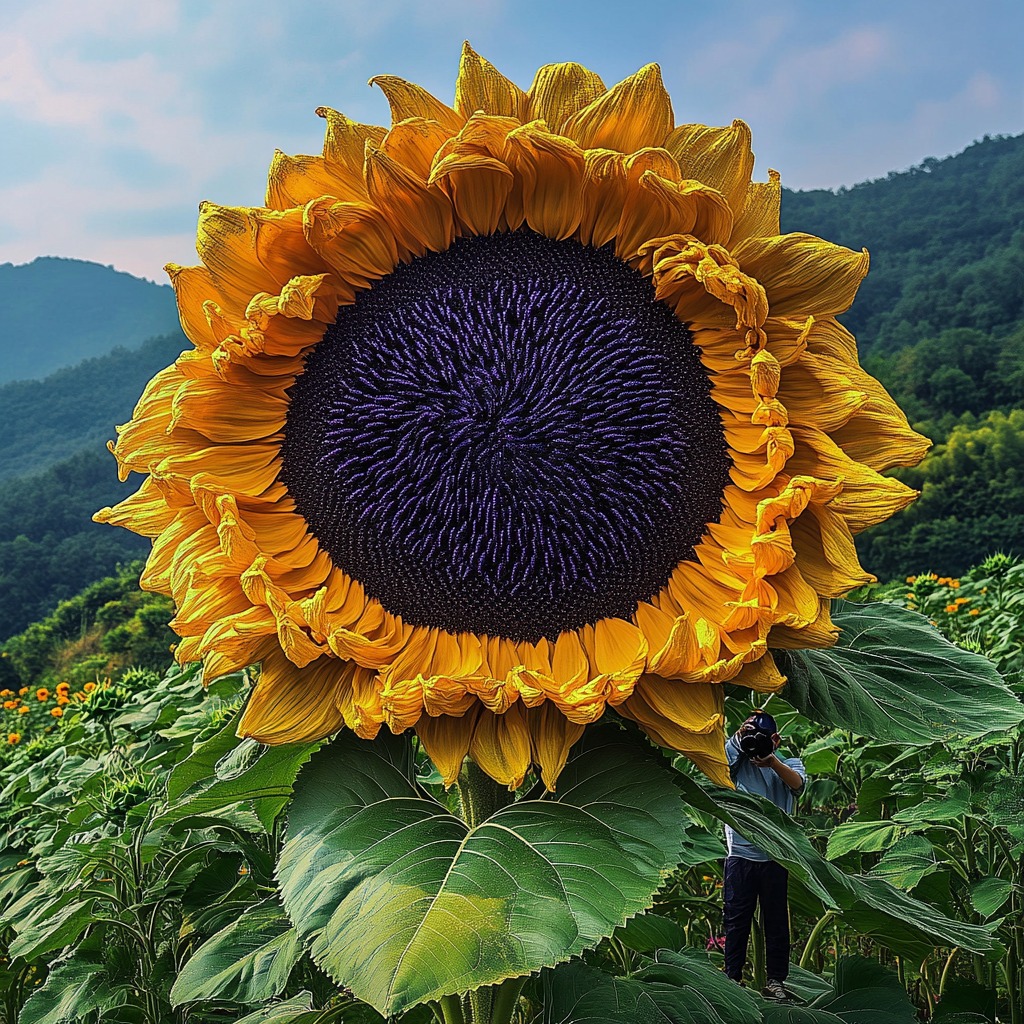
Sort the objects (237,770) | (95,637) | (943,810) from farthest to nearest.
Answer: (95,637)
(943,810)
(237,770)

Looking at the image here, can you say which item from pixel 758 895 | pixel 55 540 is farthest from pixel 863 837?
pixel 55 540

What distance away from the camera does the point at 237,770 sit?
158 centimetres

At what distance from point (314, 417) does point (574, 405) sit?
37 centimetres

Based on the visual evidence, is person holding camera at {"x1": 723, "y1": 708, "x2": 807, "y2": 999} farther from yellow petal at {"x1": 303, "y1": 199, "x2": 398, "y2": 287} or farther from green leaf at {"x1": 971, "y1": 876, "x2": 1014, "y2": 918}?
yellow petal at {"x1": 303, "y1": 199, "x2": 398, "y2": 287}

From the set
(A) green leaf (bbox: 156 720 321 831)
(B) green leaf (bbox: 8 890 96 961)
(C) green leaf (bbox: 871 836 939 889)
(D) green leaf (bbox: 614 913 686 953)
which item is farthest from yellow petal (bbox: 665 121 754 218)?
(B) green leaf (bbox: 8 890 96 961)

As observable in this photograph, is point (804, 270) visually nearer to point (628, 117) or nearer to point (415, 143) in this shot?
point (628, 117)

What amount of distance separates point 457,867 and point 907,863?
195 cm

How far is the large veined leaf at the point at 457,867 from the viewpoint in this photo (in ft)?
3.57

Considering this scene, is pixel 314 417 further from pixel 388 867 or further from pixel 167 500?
pixel 388 867

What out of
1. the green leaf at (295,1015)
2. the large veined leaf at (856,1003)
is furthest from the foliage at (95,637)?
the large veined leaf at (856,1003)

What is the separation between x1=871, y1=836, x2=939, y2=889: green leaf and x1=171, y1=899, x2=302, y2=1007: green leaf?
1.62 meters

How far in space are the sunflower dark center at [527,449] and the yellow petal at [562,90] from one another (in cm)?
17

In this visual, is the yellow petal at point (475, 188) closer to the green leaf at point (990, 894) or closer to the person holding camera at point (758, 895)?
the green leaf at point (990, 894)

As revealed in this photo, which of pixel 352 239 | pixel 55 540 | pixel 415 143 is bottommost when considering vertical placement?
pixel 55 540
